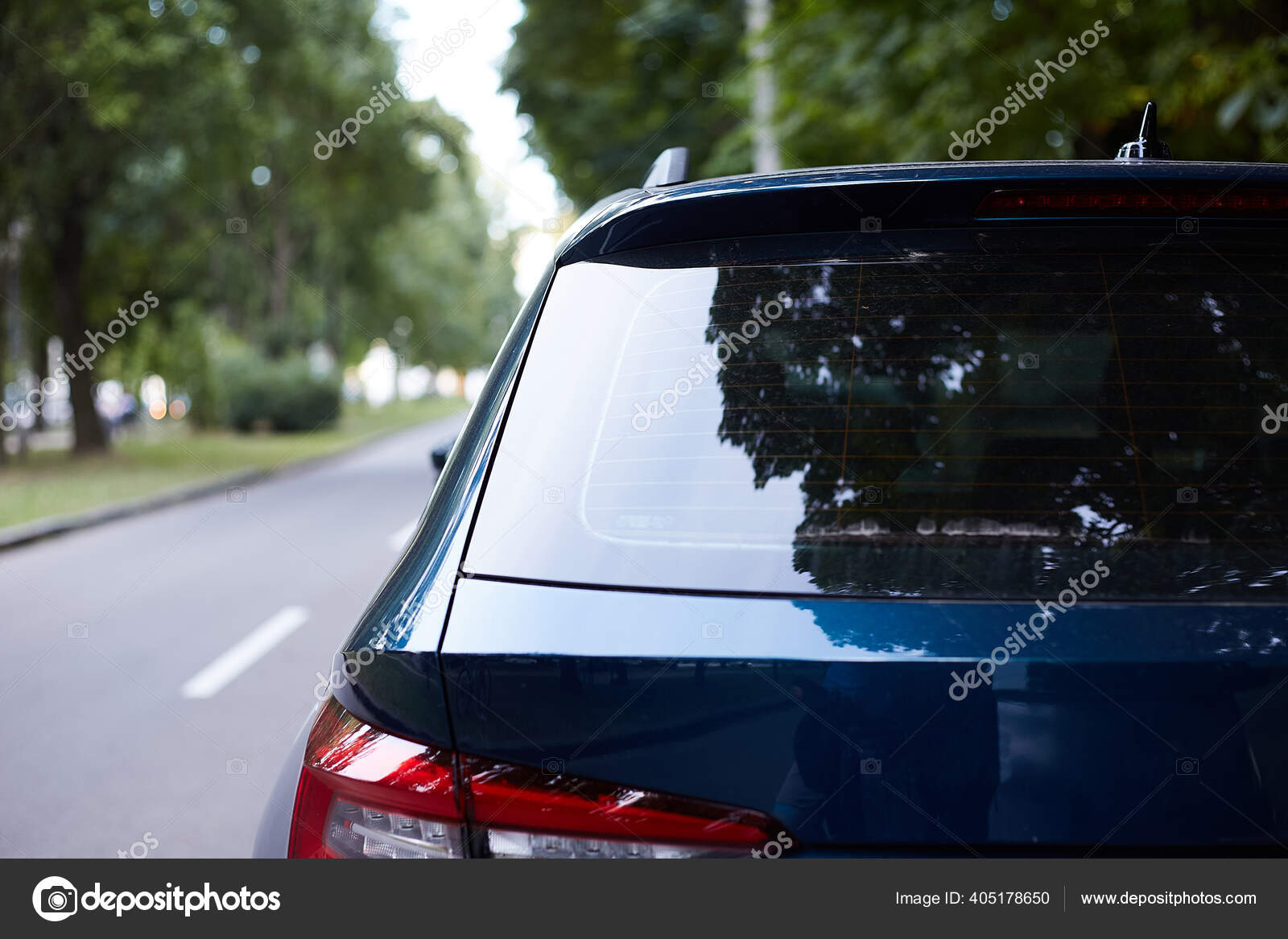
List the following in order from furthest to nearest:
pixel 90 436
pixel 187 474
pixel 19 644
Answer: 1. pixel 90 436
2. pixel 187 474
3. pixel 19 644

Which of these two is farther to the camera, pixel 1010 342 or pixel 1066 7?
Answer: pixel 1066 7

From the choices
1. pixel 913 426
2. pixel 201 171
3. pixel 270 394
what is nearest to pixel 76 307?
pixel 201 171

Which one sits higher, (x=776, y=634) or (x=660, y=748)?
(x=776, y=634)

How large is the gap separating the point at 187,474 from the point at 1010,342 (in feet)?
67.5

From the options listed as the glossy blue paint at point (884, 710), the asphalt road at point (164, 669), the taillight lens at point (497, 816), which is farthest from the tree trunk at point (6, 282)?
the glossy blue paint at point (884, 710)

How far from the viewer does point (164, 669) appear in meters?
6.75

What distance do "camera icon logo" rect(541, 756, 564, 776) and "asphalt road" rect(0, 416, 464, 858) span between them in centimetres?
306

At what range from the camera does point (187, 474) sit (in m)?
20.4

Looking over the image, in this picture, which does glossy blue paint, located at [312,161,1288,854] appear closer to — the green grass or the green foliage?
the green grass

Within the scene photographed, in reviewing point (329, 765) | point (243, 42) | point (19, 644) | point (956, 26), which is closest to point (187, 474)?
point (243, 42)

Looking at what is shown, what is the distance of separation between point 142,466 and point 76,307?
135 inches
